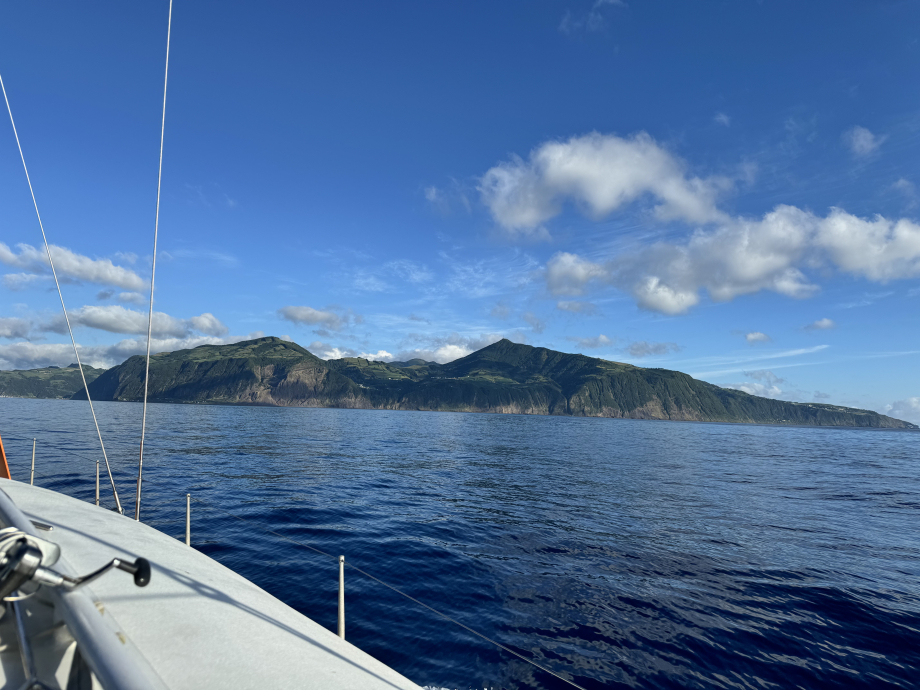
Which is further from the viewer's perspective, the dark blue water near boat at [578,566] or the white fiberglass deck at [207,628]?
the dark blue water near boat at [578,566]

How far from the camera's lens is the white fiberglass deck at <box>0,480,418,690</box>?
14.0ft

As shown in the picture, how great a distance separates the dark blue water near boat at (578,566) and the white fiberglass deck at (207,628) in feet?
14.9

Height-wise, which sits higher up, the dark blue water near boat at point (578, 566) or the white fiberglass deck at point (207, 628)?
the white fiberglass deck at point (207, 628)

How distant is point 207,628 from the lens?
16.4 feet

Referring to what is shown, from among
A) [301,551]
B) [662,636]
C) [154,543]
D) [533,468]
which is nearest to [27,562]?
[154,543]

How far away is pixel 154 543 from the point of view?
795 centimetres

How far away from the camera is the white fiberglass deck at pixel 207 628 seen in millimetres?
→ 4277

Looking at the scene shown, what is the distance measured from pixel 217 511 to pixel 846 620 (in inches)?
956

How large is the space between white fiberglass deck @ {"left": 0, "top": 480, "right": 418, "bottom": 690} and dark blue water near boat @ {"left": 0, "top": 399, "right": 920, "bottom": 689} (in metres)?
4.53

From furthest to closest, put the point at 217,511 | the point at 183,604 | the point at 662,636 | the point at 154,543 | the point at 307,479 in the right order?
the point at 307,479 < the point at 217,511 < the point at 662,636 < the point at 154,543 < the point at 183,604

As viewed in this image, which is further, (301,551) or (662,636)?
(301,551)

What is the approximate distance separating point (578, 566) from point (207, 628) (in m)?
14.1

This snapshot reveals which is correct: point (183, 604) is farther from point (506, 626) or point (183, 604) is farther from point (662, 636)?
point (662, 636)

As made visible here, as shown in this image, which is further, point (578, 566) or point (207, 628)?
point (578, 566)
